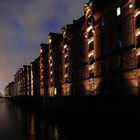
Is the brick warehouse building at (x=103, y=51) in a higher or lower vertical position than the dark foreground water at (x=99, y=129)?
higher

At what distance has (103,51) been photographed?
51750 mm

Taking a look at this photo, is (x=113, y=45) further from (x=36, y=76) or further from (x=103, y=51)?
(x=36, y=76)

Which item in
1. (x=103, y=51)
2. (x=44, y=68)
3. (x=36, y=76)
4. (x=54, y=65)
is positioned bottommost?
(x=36, y=76)

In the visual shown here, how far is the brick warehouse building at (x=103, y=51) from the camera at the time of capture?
4253 centimetres

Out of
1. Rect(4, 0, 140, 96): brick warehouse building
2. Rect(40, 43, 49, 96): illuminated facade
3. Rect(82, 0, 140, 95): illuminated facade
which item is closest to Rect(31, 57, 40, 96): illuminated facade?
Rect(40, 43, 49, 96): illuminated facade

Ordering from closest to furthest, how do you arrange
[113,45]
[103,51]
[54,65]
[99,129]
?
[99,129] → [113,45] → [103,51] → [54,65]

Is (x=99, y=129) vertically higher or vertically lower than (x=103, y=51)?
lower

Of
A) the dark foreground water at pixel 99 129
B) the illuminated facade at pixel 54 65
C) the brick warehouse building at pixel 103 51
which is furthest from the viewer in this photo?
the illuminated facade at pixel 54 65

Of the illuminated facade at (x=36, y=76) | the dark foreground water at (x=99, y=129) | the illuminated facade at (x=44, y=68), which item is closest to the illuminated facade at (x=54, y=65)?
the illuminated facade at (x=44, y=68)

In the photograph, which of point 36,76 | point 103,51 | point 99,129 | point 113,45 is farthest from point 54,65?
point 99,129

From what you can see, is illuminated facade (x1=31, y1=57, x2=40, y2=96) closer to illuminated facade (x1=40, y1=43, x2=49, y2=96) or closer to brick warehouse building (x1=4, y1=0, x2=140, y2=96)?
illuminated facade (x1=40, y1=43, x2=49, y2=96)

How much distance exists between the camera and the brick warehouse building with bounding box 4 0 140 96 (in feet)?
140

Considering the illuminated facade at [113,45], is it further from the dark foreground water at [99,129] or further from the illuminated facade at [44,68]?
the illuminated facade at [44,68]

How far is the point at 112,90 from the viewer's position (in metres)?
47.0
